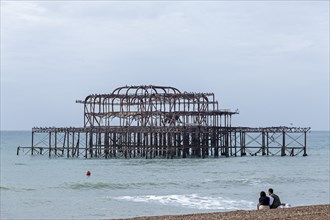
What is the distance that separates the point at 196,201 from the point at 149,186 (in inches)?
366

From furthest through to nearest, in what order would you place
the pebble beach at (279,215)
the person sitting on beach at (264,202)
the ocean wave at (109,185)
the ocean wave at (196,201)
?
1. the ocean wave at (109,185)
2. the ocean wave at (196,201)
3. the person sitting on beach at (264,202)
4. the pebble beach at (279,215)

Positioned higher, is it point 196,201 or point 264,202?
point 264,202

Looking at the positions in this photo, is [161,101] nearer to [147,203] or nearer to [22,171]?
[22,171]

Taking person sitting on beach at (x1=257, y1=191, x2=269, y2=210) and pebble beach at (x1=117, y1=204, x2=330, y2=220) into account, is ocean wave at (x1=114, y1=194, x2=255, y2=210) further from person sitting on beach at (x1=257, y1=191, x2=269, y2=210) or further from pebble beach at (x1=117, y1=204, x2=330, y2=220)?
pebble beach at (x1=117, y1=204, x2=330, y2=220)

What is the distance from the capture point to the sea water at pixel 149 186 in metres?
30.6

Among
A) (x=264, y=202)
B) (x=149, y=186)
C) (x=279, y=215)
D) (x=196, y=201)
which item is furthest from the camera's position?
(x=149, y=186)

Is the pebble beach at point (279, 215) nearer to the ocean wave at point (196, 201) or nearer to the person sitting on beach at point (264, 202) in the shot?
the person sitting on beach at point (264, 202)

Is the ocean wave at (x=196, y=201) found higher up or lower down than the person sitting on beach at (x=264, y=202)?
lower down

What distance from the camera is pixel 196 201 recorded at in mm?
32781

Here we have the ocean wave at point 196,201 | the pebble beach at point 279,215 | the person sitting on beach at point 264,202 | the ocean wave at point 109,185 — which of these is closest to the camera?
the pebble beach at point 279,215

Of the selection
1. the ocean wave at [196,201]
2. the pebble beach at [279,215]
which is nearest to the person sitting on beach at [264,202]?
the pebble beach at [279,215]

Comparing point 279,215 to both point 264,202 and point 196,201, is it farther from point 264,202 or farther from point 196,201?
point 196,201

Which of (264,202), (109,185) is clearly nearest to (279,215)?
(264,202)

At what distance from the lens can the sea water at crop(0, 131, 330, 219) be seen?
30.6 meters
